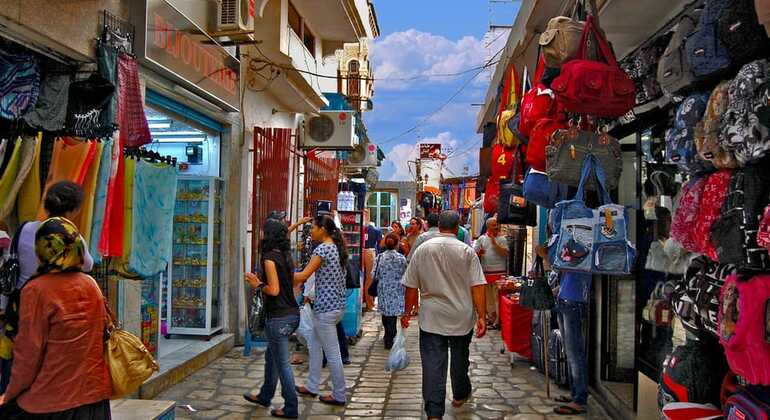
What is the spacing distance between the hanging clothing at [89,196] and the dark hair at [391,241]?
15.7 feet

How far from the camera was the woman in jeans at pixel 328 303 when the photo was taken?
20.3 feet

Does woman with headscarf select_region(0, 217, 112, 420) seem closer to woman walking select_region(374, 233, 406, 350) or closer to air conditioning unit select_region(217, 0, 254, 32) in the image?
air conditioning unit select_region(217, 0, 254, 32)

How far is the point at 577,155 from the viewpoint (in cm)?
475

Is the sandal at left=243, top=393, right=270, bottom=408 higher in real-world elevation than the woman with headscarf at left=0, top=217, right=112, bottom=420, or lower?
lower

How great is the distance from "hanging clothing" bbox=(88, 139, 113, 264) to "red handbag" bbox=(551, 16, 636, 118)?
3.65 meters

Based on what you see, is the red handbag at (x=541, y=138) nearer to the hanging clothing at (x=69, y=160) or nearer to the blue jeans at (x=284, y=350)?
the blue jeans at (x=284, y=350)

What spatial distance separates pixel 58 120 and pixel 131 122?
0.78 m

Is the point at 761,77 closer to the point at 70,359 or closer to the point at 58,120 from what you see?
the point at 70,359

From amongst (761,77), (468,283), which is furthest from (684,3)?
(468,283)

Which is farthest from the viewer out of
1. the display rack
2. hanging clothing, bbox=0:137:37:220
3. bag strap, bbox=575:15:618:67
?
the display rack

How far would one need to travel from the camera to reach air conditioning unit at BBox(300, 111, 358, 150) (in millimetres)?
12914

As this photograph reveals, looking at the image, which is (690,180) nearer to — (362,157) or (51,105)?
(51,105)

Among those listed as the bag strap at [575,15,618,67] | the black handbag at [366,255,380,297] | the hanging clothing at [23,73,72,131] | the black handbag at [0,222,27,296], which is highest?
the bag strap at [575,15,618,67]

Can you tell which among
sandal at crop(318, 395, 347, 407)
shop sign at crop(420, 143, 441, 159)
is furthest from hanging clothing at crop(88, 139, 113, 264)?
shop sign at crop(420, 143, 441, 159)
